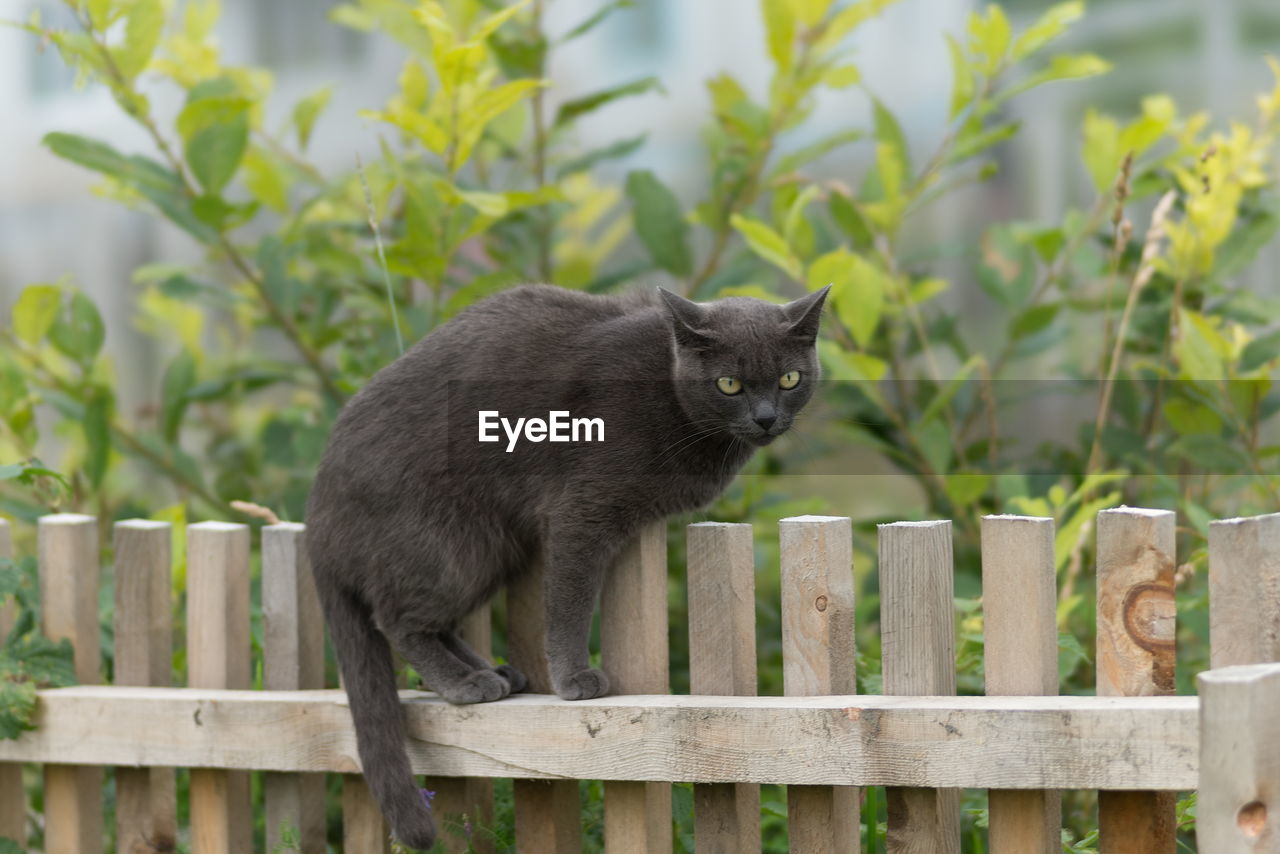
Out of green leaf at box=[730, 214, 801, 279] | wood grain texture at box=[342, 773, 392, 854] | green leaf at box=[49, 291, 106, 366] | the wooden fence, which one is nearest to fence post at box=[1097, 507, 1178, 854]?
the wooden fence

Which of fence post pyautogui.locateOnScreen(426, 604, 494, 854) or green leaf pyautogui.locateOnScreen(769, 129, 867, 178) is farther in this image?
green leaf pyautogui.locateOnScreen(769, 129, 867, 178)

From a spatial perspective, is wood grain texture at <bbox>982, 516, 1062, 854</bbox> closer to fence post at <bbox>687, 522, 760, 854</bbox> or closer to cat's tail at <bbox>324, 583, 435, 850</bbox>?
fence post at <bbox>687, 522, 760, 854</bbox>

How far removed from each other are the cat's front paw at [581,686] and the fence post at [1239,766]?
28.6 inches

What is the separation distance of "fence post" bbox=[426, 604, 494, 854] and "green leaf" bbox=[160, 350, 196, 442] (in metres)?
1.03

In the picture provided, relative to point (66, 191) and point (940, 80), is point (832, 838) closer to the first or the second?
point (940, 80)

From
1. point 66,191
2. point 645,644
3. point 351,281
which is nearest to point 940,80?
point 351,281

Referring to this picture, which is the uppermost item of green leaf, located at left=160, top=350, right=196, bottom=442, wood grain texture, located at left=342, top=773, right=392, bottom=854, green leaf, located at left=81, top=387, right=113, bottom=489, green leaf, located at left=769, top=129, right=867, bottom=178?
green leaf, located at left=769, top=129, right=867, bottom=178

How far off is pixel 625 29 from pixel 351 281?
3.88 ft

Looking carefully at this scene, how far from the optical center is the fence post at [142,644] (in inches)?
73.9

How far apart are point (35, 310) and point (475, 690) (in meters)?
1.23

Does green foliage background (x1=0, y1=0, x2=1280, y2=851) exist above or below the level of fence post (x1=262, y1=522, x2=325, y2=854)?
above

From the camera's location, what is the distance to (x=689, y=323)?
62.1 inches

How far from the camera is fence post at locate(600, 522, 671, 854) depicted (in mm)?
1651

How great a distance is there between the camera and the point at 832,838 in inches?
62.1
